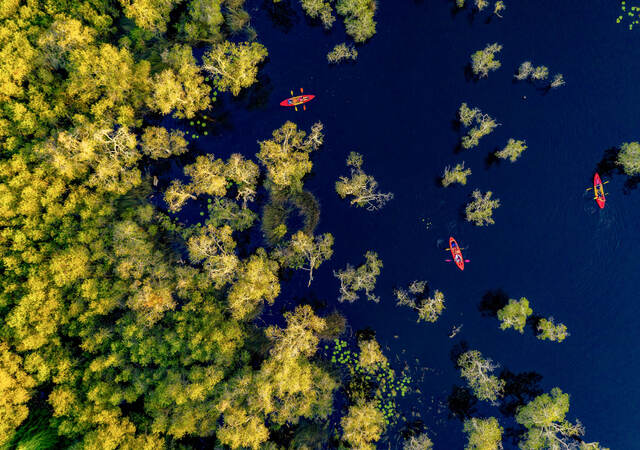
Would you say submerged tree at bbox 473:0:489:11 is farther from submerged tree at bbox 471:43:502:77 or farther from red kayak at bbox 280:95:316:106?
red kayak at bbox 280:95:316:106

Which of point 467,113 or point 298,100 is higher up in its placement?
point 298,100

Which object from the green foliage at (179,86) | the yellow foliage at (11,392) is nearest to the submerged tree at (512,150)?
the green foliage at (179,86)

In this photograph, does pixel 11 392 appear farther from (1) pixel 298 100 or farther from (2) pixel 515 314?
(2) pixel 515 314

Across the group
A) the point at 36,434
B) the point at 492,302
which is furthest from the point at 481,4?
the point at 36,434

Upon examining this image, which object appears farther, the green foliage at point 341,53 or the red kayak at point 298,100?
the red kayak at point 298,100

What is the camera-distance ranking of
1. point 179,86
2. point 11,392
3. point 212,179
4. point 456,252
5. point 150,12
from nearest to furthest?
point 11,392, point 150,12, point 179,86, point 212,179, point 456,252

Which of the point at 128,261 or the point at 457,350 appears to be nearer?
the point at 128,261

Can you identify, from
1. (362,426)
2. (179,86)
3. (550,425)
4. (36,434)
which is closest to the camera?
(36,434)

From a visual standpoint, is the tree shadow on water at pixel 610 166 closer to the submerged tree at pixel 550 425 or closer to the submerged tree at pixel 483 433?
the submerged tree at pixel 550 425
